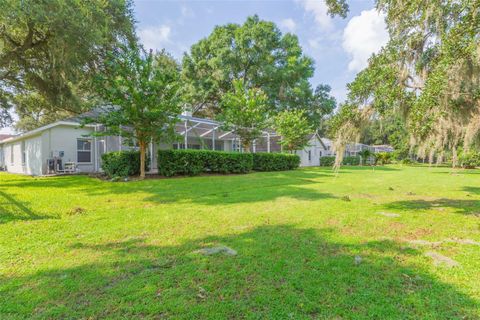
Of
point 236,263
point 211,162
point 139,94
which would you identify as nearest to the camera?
point 236,263

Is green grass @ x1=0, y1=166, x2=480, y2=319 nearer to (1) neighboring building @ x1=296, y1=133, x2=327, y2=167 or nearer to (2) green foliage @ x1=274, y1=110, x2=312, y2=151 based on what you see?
(2) green foliage @ x1=274, y1=110, x2=312, y2=151

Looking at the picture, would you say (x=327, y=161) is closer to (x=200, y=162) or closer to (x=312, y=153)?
(x=312, y=153)

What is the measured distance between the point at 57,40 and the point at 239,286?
10557 millimetres

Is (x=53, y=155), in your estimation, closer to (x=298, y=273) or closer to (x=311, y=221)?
(x=311, y=221)

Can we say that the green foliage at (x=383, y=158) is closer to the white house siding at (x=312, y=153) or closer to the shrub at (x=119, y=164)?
the white house siding at (x=312, y=153)

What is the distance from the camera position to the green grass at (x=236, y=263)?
2207 mm

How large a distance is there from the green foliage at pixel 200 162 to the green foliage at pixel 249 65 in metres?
15.3

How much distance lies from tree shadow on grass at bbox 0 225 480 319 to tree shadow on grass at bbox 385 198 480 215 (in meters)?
3.43

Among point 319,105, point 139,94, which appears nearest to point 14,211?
point 139,94

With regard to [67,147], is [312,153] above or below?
below

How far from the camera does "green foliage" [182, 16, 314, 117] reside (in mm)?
28125

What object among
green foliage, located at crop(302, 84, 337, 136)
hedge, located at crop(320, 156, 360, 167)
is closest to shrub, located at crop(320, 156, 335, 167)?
hedge, located at crop(320, 156, 360, 167)

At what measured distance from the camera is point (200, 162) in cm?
1305

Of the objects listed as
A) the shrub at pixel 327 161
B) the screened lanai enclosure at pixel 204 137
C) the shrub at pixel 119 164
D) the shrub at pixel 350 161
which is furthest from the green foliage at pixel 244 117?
the shrub at pixel 350 161
